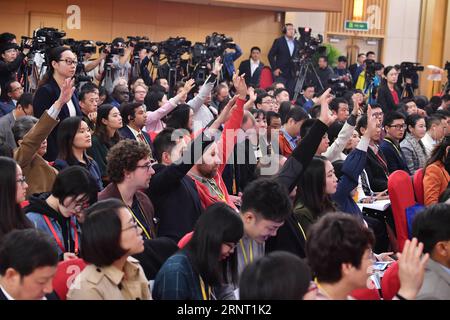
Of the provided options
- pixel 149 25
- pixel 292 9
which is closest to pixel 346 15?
pixel 292 9

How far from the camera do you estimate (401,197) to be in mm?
4707

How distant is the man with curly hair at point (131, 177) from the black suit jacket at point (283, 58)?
8.41 meters

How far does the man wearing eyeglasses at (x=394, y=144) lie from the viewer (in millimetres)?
6168

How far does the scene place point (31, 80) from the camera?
731cm

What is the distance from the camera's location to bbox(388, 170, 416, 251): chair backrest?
470 cm

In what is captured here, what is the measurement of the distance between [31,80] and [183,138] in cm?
359

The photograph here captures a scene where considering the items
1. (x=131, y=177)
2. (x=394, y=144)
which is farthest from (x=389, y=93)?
(x=131, y=177)

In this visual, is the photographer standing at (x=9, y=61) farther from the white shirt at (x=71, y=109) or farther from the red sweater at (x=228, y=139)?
the red sweater at (x=228, y=139)

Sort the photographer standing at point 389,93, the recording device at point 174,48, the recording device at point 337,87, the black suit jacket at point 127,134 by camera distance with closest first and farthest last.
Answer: the black suit jacket at point 127,134 < the recording device at point 337,87 < the recording device at point 174,48 < the photographer standing at point 389,93

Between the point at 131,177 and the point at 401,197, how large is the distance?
1913 millimetres

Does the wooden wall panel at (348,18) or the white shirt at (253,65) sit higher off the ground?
the wooden wall panel at (348,18)

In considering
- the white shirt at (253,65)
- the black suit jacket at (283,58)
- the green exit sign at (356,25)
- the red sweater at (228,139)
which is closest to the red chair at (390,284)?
the red sweater at (228,139)
